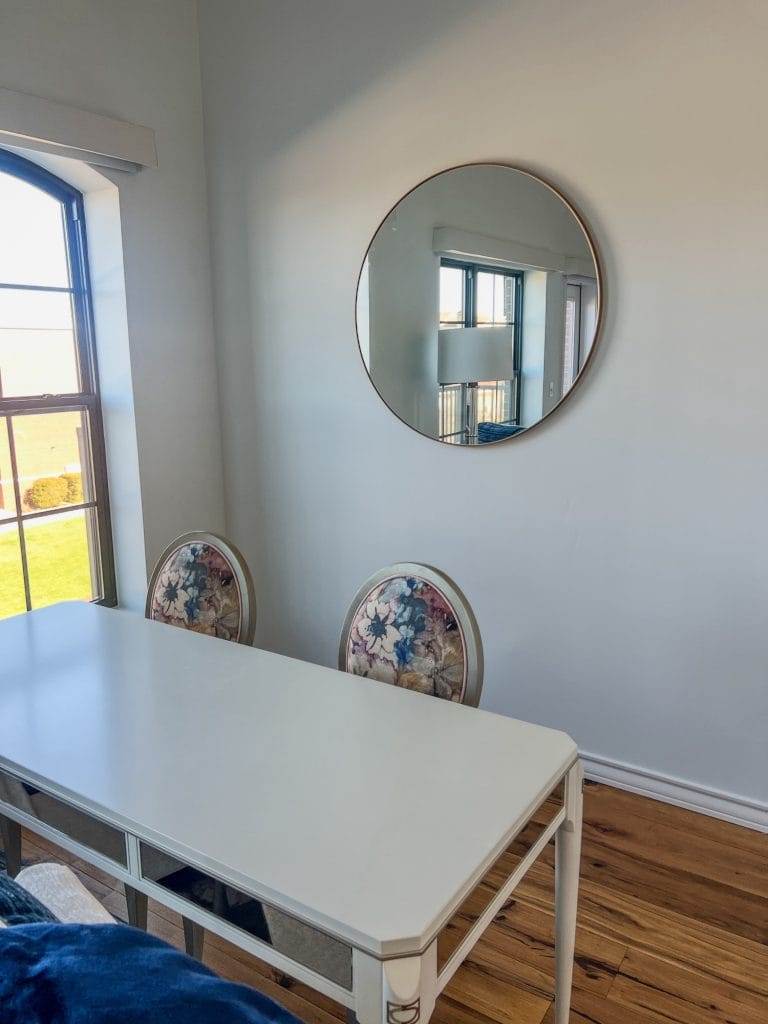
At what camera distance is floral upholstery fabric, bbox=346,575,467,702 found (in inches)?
69.8

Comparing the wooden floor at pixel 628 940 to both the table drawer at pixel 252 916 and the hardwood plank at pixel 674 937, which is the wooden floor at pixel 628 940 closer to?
the hardwood plank at pixel 674 937

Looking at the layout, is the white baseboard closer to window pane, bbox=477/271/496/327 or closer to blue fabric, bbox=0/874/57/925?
window pane, bbox=477/271/496/327

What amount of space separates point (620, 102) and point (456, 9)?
0.64 metres

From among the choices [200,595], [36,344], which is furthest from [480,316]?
[36,344]

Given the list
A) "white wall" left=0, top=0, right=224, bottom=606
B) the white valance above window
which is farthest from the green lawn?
the white valance above window

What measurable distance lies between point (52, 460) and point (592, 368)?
193 centimetres

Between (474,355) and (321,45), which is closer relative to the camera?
(474,355)

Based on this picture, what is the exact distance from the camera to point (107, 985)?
633mm

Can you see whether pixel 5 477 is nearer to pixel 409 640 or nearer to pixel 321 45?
pixel 409 640

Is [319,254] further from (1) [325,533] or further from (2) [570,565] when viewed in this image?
(2) [570,565]

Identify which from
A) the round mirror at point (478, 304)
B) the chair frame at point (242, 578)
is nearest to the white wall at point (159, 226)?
the round mirror at point (478, 304)

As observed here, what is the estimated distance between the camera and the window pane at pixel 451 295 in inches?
103

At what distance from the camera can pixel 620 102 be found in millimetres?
2236

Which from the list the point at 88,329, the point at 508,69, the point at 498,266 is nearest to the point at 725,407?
the point at 498,266
